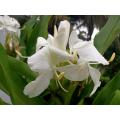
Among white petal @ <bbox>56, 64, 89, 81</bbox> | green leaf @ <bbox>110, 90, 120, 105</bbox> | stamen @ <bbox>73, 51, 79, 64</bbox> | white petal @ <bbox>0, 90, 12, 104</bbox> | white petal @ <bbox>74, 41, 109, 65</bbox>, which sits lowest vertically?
white petal @ <bbox>0, 90, 12, 104</bbox>

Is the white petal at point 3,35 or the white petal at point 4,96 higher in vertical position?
the white petal at point 3,35

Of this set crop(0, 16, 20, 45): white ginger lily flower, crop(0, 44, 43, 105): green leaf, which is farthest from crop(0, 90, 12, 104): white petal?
crop(0, 16, 20, 45): white ginger lily flower

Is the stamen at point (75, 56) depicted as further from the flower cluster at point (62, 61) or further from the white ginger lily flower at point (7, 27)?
the white ginger lily flower at point (7, 27)

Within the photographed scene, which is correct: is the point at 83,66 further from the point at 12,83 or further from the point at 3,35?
the point at 3,35

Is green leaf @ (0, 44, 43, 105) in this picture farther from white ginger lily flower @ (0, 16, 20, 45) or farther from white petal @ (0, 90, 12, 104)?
white ginger lily flower @ (0, 16, 20, 45)

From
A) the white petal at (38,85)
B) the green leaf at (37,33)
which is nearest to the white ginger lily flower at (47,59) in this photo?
the white petal at (38,85)

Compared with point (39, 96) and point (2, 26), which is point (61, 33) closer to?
point (39, 96)

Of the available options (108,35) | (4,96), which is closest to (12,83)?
(4,96)
